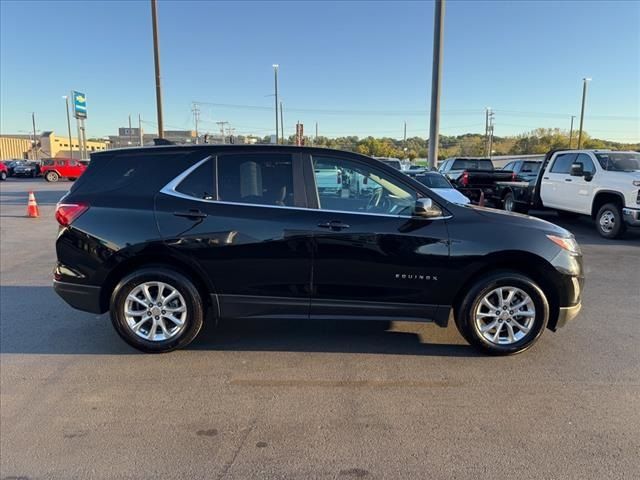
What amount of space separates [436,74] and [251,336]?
12.0m

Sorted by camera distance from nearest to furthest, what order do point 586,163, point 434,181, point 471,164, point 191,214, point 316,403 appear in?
point 316,403
point 191,214
point 586,163
point 434,181
point 471,164

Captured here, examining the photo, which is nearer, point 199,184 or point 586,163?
point 199,184

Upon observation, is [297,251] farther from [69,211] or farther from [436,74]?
[436,74]

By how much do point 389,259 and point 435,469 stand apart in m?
1.77

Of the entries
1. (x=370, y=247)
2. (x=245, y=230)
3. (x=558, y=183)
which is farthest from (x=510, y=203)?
(x=245, y=230)

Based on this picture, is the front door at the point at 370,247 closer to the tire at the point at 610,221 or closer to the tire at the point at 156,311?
the tire at the point at 156,311

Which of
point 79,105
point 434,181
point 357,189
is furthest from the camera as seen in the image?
point 79,105

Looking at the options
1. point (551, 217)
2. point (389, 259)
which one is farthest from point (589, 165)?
point (389, 259)

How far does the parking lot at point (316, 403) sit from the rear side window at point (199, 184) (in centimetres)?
144

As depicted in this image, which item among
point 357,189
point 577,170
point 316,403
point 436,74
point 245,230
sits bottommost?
point 316,403

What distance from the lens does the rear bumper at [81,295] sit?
407 cm

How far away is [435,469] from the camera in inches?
103

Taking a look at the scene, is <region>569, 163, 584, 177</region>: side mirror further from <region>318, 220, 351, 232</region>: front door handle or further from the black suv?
<region>318, 220, 351, 232</region>: front door handle

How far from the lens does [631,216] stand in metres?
9.48
